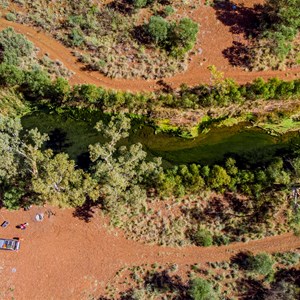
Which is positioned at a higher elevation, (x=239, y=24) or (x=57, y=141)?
(x=239, y=24)

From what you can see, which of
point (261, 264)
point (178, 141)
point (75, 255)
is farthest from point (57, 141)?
point (261, 264)

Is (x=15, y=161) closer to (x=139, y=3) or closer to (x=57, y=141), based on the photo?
(x=57, y=141)

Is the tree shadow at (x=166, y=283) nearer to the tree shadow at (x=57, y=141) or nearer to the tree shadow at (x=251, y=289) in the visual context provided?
the tree shadow at (x=251, y=289)

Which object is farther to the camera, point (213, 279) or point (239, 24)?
point (239, 24)

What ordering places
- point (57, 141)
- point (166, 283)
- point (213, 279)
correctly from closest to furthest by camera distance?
point (166, 283) < point (213, 279) < point (57, 141)

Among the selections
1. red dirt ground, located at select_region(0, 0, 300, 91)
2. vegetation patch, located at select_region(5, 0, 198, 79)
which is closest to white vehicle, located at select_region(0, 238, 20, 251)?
red dirt ground, located at select_region(0, 0, 300, 91)

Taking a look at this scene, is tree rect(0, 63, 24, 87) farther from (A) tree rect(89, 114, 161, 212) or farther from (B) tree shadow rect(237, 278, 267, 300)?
(B) tree shadow rect(237, 278, 267, 300)
